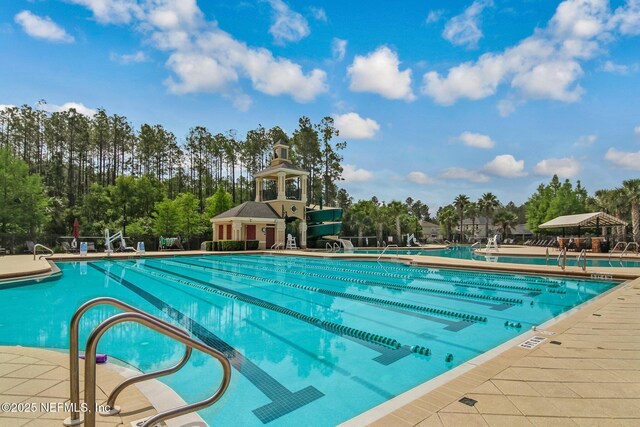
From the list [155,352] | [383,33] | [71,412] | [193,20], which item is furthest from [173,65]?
[71,412]

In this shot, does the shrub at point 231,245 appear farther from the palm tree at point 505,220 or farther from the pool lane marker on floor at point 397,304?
the palm tree at point 505,220

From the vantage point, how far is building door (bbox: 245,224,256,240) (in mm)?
28844

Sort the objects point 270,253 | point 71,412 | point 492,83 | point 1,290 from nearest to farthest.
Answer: point 71,412 < point 1,290 < point 492,83 < point 270,253

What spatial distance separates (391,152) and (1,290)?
19.2m

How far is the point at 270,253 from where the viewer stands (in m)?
24.6

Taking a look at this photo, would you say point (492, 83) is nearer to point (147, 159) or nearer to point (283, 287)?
point (283, 287)

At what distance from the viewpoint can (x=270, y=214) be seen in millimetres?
30344

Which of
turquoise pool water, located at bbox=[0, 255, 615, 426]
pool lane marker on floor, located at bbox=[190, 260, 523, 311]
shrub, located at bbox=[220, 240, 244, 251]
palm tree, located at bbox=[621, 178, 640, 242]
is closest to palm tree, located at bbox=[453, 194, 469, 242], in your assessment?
palm tree, located at bbox=[621, 178, 640, 242]

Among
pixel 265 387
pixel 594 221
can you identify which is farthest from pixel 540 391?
pixel 594 221

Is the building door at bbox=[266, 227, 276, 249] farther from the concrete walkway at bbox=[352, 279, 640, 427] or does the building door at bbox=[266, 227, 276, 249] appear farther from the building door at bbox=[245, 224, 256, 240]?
the concrete walkway at bbox=[352, 279, 640, 427]

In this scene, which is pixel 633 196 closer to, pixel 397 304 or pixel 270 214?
pixel 270 214

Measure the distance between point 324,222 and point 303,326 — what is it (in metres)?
26.4

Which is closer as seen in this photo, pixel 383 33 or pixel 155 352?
pixel 155 352

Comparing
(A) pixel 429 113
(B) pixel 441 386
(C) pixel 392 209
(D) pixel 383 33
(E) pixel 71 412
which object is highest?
(D) pixel 383 33
